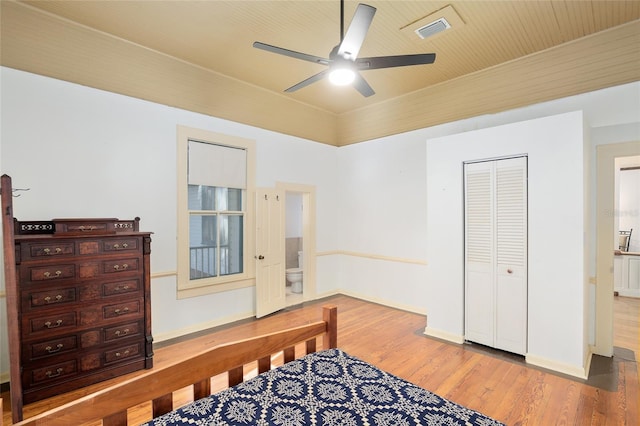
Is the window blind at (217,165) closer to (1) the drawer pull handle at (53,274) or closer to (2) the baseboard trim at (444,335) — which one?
(1) the drawer pull handle at (53,274)

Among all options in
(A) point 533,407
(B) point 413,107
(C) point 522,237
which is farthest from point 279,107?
(A) point 533,407

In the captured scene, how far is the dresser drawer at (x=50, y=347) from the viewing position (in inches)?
101

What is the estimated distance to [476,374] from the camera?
307 centimetres

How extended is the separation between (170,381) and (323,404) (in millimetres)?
782

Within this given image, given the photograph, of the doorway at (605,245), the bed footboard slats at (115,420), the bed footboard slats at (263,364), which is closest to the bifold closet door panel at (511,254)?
the doorway at (605,245)

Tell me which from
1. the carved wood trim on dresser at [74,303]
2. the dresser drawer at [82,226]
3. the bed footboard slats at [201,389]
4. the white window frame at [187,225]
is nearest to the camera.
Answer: the bed footboard slats at [201,389]

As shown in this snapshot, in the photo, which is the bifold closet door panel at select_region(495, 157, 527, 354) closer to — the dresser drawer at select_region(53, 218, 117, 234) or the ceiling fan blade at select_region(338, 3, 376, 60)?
the ceiling fan blade at select_region(338, 3, 376, 60)

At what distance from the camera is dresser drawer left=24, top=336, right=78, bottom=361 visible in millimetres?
2577

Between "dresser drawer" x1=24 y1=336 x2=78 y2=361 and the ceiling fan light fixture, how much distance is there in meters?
3.26

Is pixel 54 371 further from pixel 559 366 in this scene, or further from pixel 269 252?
pixel 559 366

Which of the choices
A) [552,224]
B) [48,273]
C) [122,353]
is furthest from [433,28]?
[122,353]

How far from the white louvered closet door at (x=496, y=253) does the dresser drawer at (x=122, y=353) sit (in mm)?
A: 3758

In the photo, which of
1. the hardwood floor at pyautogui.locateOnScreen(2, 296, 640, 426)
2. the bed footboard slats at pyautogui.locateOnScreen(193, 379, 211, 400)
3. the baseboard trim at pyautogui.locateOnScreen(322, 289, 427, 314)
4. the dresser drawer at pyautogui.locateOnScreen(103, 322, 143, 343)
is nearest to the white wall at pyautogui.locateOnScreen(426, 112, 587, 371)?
the hardwood floor at pyautogui.locateOnScreen(2, 296, 640, 426)

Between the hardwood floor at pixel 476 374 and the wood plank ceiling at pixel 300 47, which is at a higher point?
the wood plank ceiling at pixel 300 47
